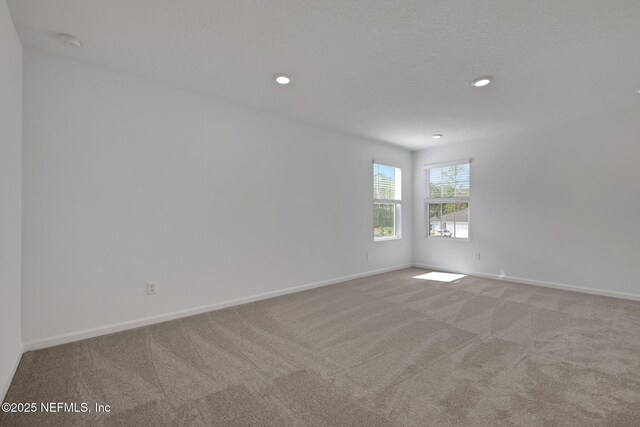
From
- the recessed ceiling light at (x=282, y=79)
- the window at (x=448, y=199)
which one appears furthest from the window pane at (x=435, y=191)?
the recessed ceiling light at (x=282, y=79)

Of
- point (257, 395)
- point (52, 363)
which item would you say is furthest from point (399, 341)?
point (52, 363)

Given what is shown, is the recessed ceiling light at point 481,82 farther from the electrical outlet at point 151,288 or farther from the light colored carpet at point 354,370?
the electrical outlet at point 151,288

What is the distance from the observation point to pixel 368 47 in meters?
2.36

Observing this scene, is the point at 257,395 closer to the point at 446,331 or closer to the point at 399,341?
the point at 399,341

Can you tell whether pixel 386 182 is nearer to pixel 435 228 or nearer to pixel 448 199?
pixel 448 199

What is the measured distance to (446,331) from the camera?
278cm

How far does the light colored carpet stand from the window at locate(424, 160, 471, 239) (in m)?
2.29

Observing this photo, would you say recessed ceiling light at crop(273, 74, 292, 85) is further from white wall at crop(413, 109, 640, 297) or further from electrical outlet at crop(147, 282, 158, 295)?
white wall at crop(413, 109, 640, 297)

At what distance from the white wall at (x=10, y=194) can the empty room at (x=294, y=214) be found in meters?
0.03

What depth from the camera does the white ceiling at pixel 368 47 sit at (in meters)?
1.94

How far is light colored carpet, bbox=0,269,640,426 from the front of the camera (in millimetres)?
1642

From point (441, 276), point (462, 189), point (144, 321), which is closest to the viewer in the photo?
point (144, 321)

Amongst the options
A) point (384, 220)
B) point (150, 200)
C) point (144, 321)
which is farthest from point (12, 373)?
point (384, 220)

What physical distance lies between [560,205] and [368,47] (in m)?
3.83
